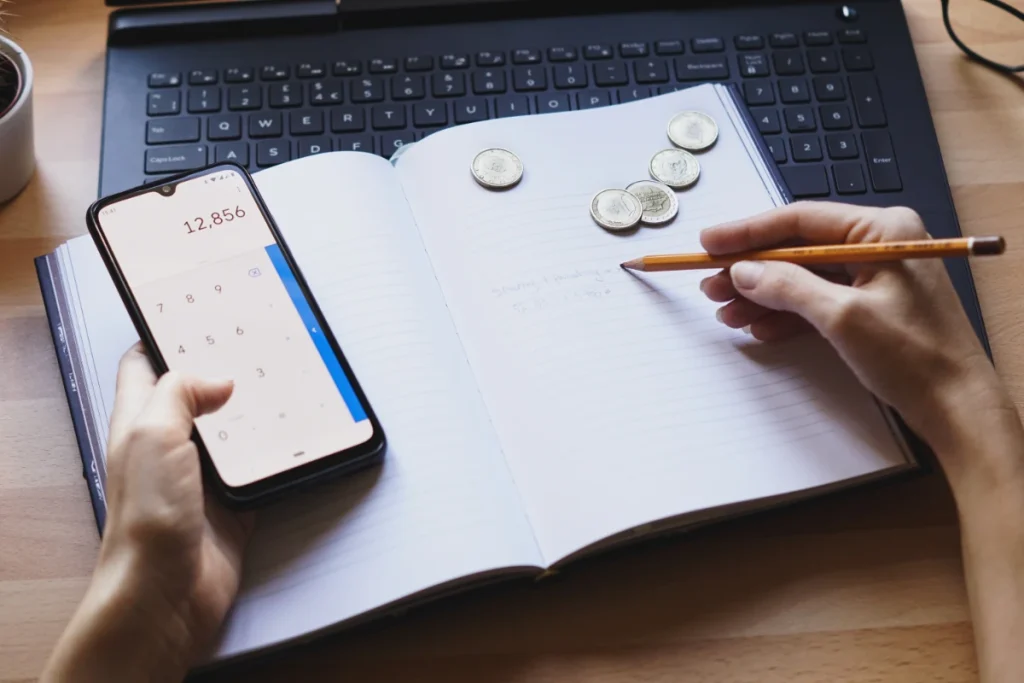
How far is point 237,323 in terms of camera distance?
530mm

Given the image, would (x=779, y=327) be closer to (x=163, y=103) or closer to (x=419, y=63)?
(x=419, y=63)

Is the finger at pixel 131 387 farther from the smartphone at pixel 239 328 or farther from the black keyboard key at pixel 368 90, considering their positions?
the black keyboard key at pixel 368 90

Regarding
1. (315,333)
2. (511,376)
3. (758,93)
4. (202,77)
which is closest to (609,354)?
(511,376)

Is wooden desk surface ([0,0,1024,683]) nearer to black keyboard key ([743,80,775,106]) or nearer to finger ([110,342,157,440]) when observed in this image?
finger ([110,342,157,440])

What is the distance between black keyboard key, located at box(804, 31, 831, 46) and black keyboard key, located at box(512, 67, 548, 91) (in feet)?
0.71

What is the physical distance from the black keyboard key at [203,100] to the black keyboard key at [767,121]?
0.41 meters

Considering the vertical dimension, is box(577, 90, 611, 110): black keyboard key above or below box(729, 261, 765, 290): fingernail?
above

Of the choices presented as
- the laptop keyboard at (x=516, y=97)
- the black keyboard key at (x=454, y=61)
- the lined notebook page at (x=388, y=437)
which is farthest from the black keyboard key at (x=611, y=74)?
the lined notebook page at (x=388, y=437)

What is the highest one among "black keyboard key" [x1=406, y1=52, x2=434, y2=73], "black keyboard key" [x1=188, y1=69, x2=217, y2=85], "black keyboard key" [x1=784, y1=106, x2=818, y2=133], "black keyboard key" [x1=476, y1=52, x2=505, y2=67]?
"black keyboard key" [x1=188, y1=69, x2=217, y2=85]

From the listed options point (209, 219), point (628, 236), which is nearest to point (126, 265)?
point (209, 219)

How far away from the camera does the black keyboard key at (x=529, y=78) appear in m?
0.70

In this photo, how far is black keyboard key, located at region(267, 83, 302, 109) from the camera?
0.69 meters

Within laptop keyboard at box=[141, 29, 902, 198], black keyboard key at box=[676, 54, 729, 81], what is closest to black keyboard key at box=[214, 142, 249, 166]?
laptop keyboard at box=[141, 29, 902, 198]

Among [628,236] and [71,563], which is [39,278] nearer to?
[71,563]
